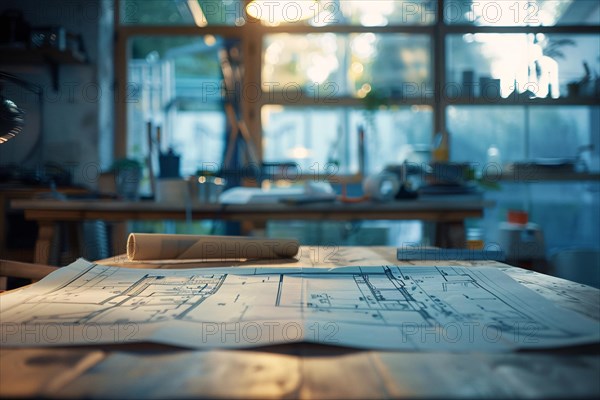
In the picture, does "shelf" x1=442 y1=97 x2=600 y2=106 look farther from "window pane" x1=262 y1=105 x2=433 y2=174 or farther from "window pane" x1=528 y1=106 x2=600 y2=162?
"window pane" x1=262 y1=105 x2=433 y2=174

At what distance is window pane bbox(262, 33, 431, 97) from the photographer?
432 centimetres

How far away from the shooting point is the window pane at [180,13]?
437cm

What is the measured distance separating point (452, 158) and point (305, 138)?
3.49ft

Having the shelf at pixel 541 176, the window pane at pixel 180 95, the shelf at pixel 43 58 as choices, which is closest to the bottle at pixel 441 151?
the shelf at pixel 541 176

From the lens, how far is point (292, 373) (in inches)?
17.2

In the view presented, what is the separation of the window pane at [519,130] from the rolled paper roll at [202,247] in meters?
3.47

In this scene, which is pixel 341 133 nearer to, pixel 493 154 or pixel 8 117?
pixel 493 154

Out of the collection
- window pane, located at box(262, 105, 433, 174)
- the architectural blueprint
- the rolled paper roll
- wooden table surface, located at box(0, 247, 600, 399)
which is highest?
window pane, located at box(262, 105, 433, 174)

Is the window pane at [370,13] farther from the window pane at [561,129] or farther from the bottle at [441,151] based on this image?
the bottle at [441,151]

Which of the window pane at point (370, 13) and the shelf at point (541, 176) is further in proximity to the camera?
the window pane at point (370, 13)

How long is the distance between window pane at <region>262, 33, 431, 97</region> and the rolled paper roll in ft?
10.7

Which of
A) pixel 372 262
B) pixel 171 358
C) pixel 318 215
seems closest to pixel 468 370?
pixel 171 358

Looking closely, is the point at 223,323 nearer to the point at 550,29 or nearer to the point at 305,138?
the point at 305,138

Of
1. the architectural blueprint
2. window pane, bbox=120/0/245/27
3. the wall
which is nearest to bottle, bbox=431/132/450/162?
window pane, bbox=120/0/245/27
